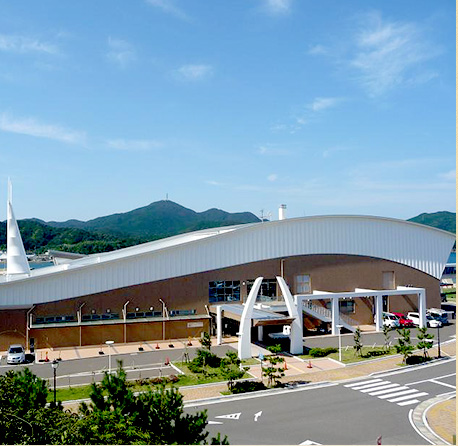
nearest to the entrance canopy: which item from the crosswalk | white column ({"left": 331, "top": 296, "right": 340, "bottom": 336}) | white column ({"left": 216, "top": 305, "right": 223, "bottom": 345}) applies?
white column ({"left": 216, "top": 305, "right": 223, "bottom": 345})

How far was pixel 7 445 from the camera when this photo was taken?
833 centimetres

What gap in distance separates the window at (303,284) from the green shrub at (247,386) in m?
15.9

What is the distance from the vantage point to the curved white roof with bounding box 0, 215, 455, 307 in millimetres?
31250

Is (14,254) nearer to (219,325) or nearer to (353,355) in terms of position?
(219,325)

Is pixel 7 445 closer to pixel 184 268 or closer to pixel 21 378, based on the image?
pixel 21 378

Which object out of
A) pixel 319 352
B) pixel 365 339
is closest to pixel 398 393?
pixel 319 352

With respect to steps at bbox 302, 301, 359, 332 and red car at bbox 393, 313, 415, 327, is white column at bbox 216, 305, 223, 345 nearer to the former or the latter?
steps at bbox 302, 301, 359, 332

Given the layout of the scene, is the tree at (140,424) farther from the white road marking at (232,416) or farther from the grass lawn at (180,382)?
the grass lawn at (180,382)

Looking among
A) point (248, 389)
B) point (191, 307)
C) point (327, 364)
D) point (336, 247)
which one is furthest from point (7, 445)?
point (336, 247)

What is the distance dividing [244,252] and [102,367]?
1366 centimetres

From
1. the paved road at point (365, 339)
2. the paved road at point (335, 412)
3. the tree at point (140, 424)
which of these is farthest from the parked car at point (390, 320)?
the tree at point (140, 424)

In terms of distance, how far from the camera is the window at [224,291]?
35.2 metres

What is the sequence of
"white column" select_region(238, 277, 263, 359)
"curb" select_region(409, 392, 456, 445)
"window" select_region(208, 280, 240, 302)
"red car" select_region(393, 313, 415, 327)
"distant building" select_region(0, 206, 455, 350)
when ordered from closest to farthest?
1. "curb" select_region(409, 392, 456, 445)
2. "white column" select_region(238, 277, 263, 359)
3. "distant building" select_region(0, 206, 455, 350)
4. "window" select_region(208, 280, 240, 302)
5. "red car" select_region(393, 313, 415, 327)

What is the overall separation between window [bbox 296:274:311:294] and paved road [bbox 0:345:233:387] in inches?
387
